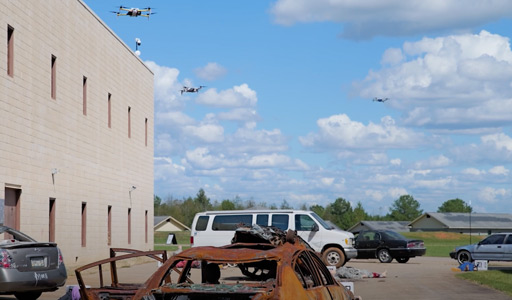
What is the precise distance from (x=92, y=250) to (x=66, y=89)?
7.01 m

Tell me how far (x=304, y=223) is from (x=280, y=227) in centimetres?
104

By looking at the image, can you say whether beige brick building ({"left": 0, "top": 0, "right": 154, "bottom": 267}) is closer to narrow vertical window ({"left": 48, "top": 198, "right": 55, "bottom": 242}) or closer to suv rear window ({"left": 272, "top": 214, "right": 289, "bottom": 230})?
narrow vertical window ({"left": 48, "top": 198, "right": 55, "bottom": 242})

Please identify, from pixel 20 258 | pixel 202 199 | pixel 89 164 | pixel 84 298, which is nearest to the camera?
pixel 84 298

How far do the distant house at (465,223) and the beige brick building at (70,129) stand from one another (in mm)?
93299

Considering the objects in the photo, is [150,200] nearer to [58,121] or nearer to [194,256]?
[58,121]

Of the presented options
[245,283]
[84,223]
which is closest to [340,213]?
[84,223]

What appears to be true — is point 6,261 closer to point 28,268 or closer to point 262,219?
point 28,268

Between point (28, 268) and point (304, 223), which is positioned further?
point (304, 223)

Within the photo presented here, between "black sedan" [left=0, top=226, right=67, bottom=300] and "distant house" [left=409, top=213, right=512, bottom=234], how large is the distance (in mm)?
115079

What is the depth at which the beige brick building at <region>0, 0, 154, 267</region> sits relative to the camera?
24.1 meters

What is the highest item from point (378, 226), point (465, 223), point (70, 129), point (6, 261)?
point (70, 129)

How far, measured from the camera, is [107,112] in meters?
34.5

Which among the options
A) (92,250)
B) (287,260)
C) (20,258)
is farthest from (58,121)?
(287,260)

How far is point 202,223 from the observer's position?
28.2m
